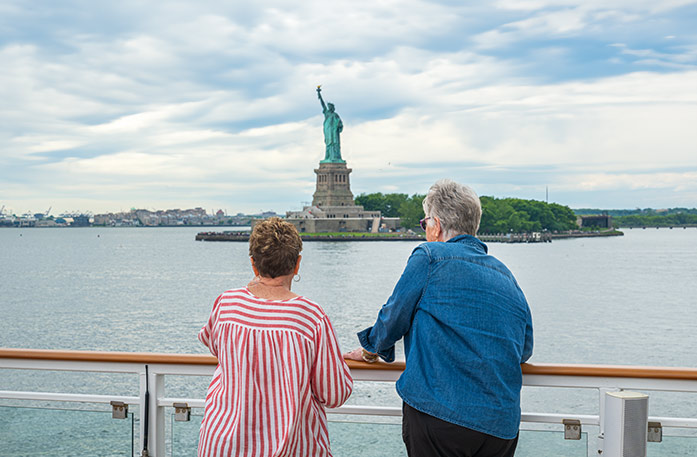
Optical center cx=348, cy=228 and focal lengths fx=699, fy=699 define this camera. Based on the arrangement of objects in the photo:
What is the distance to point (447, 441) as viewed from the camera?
2.43 m

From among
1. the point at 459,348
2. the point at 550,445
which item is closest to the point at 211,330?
the point at 459,348

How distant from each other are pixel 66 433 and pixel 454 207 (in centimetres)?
204

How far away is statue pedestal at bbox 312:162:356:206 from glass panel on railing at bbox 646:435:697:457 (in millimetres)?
94857

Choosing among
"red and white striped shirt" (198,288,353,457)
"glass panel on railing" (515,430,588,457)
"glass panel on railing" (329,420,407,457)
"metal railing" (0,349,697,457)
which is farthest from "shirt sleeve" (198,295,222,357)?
"glass panel on railing" (515,430,588,457)

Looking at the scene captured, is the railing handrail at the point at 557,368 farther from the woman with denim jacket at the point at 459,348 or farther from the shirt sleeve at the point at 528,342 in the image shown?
the woman with denim jacket at the point at 459,348

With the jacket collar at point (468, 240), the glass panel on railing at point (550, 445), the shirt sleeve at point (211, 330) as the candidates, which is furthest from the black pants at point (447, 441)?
the shirt sleeve at point (211, 330)

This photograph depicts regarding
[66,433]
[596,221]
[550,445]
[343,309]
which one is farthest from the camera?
[596,221]

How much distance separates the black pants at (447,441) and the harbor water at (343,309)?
606 mm

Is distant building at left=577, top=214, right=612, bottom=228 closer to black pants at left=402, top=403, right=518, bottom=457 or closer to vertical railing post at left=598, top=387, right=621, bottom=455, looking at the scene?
vertical railing post at left=598, top=387, right=621, bottom=455

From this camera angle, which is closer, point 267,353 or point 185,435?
point 267,353

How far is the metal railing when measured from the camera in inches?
116

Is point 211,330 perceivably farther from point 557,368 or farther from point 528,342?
point 557,368

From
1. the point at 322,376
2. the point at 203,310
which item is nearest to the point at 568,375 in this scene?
the point at 322,376

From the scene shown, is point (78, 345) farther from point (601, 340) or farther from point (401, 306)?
point (401, 306)
